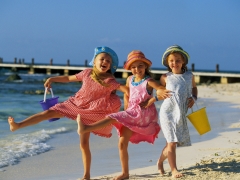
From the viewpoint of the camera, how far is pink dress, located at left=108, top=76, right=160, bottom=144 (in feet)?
14.8

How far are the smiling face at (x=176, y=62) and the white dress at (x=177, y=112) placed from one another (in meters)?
0.07

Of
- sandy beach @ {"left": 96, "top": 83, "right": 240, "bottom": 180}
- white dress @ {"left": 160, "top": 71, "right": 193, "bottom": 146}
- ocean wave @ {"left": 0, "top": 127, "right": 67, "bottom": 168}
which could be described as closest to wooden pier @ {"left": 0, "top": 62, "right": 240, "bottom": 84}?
ocean wave @ {"left": 0, "top": 127, "right": 67, "bottom": 168}

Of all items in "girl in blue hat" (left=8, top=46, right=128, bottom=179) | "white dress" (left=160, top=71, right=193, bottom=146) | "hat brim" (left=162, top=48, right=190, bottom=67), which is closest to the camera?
"white dress" (left=160, top=71, right=193, bottom=146)

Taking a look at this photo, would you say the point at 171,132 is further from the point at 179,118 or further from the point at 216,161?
the point at 216,161

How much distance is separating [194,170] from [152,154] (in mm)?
1482

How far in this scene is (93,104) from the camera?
15.5 feet

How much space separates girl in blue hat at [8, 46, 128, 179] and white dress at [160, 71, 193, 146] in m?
0.48

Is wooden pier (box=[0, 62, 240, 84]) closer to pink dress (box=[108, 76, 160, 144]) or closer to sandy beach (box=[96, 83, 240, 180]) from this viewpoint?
sandy beach (box=[96, 83, 240, 180])

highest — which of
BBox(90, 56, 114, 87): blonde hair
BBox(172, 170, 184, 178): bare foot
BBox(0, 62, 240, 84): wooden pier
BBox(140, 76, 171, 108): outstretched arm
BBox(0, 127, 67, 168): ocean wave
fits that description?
BBox(0, 62, 240, 84): wooden pier

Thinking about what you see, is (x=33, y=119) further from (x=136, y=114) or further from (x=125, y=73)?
(x=125, y=73)

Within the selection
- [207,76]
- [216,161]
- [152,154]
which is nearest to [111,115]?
[216,161]

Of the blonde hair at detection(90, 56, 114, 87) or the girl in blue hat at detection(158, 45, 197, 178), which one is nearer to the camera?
the girl in blue hat at detection(158, 45, 197, 178)

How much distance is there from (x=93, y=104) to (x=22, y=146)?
2543 millimetres

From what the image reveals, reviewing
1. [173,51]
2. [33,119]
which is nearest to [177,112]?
[173,51]
